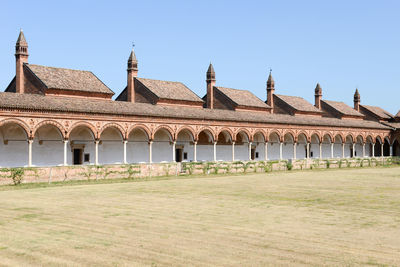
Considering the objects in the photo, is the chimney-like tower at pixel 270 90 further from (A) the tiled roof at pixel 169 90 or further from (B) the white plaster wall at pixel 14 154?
(B) the white plaster wall at pixel 14 154

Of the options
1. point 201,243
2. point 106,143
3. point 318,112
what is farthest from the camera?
point 318,112

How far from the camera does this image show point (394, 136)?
58.6 metres

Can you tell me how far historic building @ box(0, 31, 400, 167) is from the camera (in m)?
28.7

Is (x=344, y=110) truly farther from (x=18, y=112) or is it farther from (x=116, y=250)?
(x=116, y=250)

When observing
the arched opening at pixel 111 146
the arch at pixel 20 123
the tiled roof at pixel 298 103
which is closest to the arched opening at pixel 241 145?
the tiled roof at pixel 298 103

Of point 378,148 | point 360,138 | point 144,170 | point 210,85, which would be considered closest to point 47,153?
point 144,170

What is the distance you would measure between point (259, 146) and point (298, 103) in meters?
10.8

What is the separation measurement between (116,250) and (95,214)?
4219 mm

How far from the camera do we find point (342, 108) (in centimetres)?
5941

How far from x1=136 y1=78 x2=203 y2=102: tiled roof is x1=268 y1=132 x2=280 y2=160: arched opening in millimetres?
10029

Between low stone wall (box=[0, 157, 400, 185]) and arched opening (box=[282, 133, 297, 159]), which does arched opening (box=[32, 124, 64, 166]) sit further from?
arched opening (box=[282, 133, 297, 159])

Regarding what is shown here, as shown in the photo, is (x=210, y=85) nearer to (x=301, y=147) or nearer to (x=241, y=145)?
(x=241, y=145)

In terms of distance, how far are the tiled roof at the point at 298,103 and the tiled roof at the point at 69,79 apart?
79.3 feet

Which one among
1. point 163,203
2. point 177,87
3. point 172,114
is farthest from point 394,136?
point 163,203
